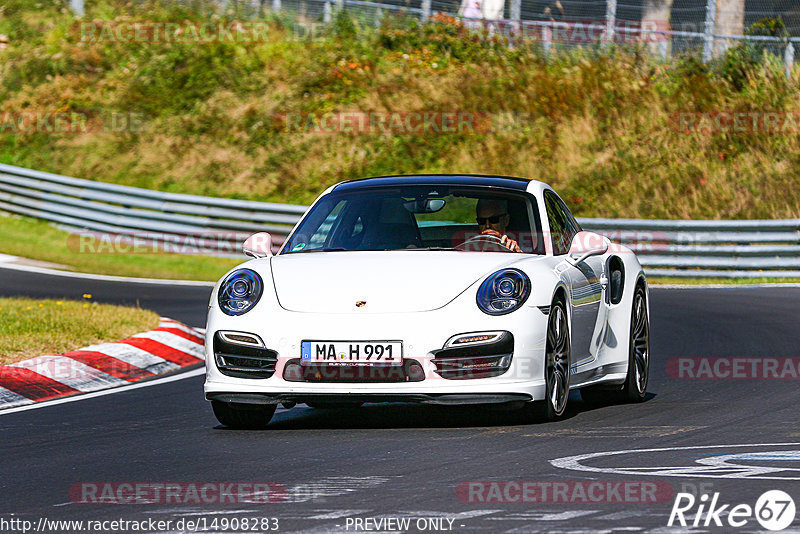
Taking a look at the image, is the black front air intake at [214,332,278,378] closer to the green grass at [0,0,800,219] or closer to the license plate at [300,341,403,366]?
the license plate at [300,341,403,366]

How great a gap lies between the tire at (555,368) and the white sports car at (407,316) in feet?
0.03

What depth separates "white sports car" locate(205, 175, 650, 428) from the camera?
273 inches

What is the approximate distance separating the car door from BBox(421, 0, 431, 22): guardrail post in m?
24.5

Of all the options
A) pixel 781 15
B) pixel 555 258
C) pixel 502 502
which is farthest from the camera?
pixel 781 15

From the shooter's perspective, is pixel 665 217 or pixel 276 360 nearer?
pixel 276 360

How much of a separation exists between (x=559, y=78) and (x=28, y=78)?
1236cm

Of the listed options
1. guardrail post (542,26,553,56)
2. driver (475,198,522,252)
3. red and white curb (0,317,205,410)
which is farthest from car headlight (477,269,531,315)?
guardrail post (542,26,553,56)

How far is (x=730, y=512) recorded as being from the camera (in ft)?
15.5

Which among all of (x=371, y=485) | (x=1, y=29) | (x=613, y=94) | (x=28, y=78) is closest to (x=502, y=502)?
(x=371, y=485)

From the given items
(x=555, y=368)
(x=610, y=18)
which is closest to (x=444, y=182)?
(x=555, y=368)

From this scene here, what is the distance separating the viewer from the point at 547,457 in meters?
6.10

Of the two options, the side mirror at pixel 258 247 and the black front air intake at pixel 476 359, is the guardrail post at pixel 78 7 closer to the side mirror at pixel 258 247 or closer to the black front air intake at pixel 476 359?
the side mirror at pixel 258 247

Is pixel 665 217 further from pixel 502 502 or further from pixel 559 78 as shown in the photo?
pixel 502 502

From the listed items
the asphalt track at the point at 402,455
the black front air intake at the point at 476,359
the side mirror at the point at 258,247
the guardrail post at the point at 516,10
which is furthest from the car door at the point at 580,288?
the guardrail post at the point at 516,10
